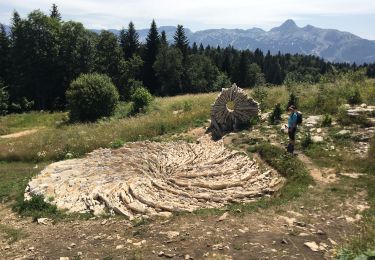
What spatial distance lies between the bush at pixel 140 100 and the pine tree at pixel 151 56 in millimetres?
32763

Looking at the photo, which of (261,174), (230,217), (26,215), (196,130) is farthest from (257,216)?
(196,130)

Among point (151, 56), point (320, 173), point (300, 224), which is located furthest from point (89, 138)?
point (151, 56)

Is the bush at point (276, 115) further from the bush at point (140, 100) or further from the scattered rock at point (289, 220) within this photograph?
the bush at point (140, 100)

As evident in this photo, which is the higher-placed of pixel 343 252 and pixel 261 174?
pixel 343 252

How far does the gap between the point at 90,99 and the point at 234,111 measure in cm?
1629

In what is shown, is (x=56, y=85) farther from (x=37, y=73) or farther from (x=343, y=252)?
(x=343, y=252)

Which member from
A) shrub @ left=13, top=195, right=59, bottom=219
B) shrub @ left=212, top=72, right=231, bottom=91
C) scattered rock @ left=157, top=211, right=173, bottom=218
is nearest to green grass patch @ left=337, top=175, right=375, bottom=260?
scattered rock @ left=157, top=211, right=173, bottom=218

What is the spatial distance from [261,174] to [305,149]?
293 cm

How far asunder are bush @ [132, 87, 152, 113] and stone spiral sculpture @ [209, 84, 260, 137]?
486 inches

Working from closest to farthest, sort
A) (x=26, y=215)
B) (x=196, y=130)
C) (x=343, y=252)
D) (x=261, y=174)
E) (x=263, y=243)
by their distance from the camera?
(x=343, y=252) < (x=263, y=243) < (x=26, y=215) < (x=261, y=174) < (x=196, y=130)

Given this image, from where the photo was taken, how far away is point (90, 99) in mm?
32438

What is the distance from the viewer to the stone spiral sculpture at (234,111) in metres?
19.8

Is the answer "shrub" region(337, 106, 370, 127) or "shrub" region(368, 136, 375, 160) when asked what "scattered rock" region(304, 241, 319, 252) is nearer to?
"shrub" region(368, 136, 375, 160)

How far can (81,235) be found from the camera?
10547 millimetres
